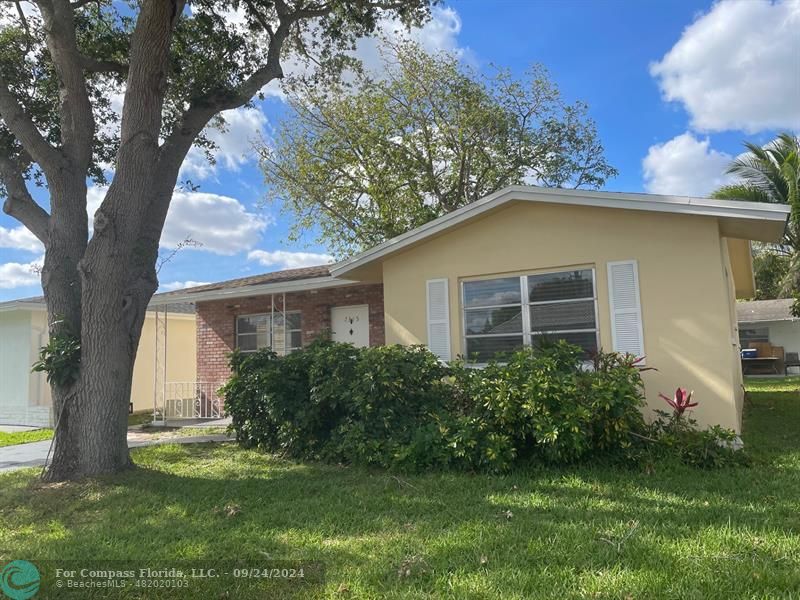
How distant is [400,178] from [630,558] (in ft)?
54.1

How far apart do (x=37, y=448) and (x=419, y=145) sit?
14.2 m

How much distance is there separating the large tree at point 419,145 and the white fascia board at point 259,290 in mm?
7837

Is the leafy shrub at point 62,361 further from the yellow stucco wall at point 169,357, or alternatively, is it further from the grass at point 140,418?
the yellow stucco wall at point 169,357

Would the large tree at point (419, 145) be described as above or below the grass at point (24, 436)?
above

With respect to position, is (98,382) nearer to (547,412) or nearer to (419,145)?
(547,412)

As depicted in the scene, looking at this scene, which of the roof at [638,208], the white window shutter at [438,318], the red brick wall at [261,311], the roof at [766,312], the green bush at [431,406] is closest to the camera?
the green bush at [431,406]

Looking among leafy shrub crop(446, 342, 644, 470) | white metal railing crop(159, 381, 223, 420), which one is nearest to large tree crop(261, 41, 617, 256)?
white metal railing crop(159, 381, 223, 420)

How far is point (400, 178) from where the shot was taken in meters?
18.8

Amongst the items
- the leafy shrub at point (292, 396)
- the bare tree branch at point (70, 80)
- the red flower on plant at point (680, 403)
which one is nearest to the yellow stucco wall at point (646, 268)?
the red flower on plant at point (680, 403)

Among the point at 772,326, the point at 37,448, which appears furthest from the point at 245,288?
the point at 772,326

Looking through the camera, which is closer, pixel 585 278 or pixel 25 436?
pixel 585 278

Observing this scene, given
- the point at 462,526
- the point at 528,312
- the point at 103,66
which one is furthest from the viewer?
the point at 103,66

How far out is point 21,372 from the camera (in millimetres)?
13781

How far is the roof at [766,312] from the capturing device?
24.0 metres
